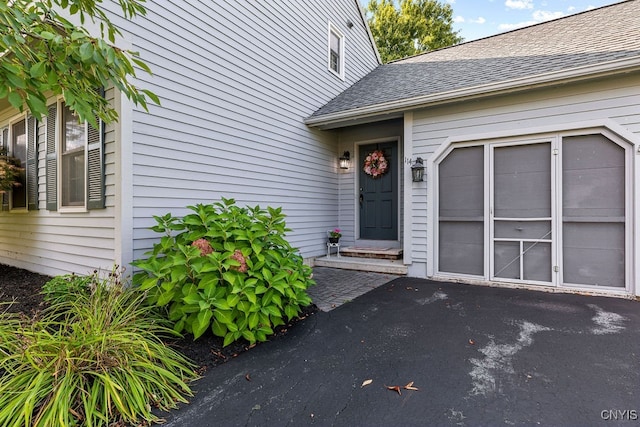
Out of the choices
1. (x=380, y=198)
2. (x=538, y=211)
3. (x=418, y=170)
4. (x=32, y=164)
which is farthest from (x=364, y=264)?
(x=32, y=164)

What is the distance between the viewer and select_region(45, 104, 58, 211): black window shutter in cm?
403

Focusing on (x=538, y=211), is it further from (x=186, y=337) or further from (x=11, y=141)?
(x=11, y=141)

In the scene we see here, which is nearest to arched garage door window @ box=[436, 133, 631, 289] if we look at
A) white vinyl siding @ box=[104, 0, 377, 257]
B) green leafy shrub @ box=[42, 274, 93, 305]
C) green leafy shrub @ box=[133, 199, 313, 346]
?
white vinyl siding @ box=[104, 0, 377, 257]

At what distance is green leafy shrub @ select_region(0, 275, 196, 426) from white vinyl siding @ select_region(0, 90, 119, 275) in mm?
1430

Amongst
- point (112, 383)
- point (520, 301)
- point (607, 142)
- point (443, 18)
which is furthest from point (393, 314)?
point (443, 18)

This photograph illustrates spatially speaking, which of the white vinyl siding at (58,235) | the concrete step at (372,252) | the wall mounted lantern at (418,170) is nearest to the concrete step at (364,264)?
the concrete step at (372,252)

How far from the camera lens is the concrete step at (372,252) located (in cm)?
567

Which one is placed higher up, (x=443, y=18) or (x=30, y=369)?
(x=443, y=18)

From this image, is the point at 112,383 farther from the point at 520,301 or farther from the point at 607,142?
the point at 607,142

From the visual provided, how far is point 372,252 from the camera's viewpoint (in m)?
5.84

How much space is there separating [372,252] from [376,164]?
185 centimetres

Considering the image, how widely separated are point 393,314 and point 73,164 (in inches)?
167

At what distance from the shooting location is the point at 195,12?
388cm

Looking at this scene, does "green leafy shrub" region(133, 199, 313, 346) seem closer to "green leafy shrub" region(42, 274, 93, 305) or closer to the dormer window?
"green leafy shrub" region(42, 274, 93, 305)
